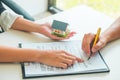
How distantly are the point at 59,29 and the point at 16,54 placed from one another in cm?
26

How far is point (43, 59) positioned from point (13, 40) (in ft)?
0.78

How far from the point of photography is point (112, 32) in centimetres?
111

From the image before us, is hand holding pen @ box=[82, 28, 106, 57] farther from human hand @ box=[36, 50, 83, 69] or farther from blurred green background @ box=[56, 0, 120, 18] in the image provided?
blurred green background @ box=[56, 0, 120, 18]

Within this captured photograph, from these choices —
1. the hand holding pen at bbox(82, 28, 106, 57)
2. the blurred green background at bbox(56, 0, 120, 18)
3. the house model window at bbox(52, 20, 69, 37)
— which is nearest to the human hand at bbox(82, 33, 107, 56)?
the hand holding pen at bbox(82, 28, 106, 57)

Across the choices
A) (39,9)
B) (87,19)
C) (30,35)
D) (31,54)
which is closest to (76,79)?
(31,54)

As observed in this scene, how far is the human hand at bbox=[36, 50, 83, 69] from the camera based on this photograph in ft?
2.97

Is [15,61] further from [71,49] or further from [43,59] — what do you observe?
[71,49]

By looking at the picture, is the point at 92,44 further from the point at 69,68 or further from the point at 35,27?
the point at 35,27

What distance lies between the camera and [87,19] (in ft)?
4.22

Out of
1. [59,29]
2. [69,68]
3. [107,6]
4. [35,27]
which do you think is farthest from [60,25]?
[107,6]

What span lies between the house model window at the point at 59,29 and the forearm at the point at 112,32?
0.18 meters

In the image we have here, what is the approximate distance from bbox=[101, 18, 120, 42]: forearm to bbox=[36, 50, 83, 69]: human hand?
0.23m

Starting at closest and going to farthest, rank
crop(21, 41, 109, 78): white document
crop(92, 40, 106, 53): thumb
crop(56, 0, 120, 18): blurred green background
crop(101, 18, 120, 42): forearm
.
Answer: crop(21, 41, 109, 78): white document < crop(92, 40, 106, 53): thumb < crop(101, 18, 120, 42): forearm < crop(56, 0, 120, 18): blurred green background

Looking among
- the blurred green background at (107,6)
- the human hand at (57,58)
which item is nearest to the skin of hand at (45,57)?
the human hand at (57,58)
